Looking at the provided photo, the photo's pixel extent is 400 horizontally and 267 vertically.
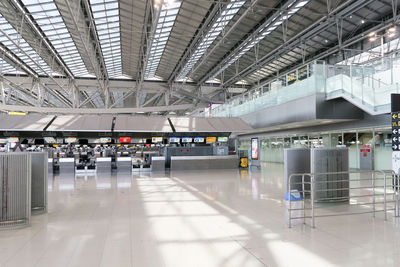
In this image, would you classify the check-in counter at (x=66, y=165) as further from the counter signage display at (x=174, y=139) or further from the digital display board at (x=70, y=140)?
the counter signage display at (x=174, y=139)

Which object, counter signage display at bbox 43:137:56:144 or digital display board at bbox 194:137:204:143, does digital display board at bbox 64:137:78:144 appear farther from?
digital display board at bbox 194:137:204:143

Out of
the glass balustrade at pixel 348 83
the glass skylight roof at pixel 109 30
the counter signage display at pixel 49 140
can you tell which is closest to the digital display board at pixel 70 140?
the counter signage display at pixel 49 140

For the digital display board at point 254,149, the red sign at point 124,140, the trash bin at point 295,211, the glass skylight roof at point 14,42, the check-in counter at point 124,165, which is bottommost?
the trash bin at point 295,211

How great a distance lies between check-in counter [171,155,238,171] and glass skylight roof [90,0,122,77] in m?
9.44

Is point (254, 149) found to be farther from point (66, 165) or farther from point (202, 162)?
point (66, 165)

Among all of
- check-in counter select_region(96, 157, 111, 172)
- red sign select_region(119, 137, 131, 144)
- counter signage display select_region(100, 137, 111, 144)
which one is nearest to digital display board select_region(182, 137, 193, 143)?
red sign select_region(119, 137, 131, 144)

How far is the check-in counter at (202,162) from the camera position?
68.4ft

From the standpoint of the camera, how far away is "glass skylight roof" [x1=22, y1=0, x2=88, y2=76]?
654 inches

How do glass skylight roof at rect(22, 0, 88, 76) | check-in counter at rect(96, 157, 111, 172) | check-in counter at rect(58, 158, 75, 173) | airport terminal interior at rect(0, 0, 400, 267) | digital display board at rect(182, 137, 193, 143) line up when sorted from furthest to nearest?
digital display board at rect(182, 137, 193, 143) → check-in counter at rect(96, 157, 111, 172) → check-in counter at rect(58, 158, 75, 173) → glass skylight roof at rect(22, 0, 88, 76) → airport terminal interior at rect(0, 0, 400, 267)

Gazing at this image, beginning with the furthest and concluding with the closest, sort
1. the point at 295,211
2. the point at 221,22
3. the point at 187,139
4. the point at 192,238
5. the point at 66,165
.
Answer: the point at 187,139, the point at 221,22, the point at 66,165, the point at 295,211, the point at 192,238

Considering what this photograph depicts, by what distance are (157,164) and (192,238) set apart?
1530 centimetres

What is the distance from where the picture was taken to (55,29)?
786 inches

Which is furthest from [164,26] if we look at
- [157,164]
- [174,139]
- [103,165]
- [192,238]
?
[192,238]

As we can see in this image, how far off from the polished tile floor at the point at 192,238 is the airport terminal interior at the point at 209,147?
0.13 ft
